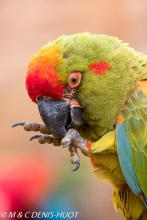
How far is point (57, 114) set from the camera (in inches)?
57.5

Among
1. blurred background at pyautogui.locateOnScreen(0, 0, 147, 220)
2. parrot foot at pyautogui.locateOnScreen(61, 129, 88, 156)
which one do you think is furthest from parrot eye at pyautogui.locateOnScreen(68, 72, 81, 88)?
blurred background at pyautogui.locateOnScreen(0, 0, 147, 220)

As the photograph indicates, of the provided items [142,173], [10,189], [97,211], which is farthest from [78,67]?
[97,211]

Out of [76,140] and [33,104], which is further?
[33,104]

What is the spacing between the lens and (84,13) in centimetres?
334

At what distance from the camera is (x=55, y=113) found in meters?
1.46

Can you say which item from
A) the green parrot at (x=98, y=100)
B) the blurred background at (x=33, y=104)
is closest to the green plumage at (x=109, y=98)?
the green parrot at (x=98, y=100)

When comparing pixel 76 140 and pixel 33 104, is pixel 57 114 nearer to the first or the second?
pixel 76 140

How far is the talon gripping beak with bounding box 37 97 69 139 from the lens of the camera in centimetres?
146

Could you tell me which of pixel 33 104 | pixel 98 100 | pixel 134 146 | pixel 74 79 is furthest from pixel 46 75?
pixel 33 104

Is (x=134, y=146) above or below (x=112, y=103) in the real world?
below

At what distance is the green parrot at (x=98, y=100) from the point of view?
4.77ft

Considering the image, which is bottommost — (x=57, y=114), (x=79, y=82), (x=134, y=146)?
(x=134, y=146)

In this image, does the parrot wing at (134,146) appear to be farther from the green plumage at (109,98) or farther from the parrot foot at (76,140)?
the parrot foot at (76,140)

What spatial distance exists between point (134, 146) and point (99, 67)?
0.32 m
